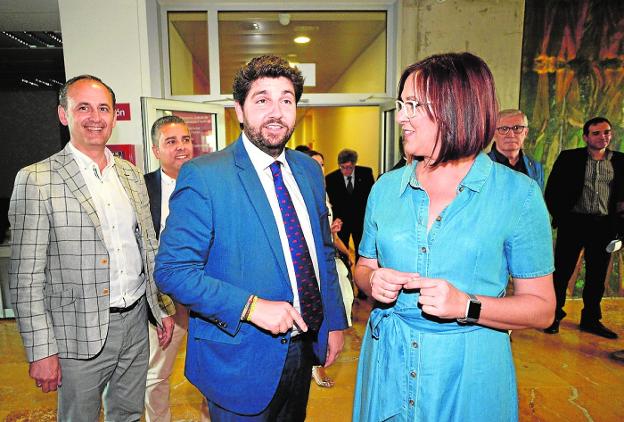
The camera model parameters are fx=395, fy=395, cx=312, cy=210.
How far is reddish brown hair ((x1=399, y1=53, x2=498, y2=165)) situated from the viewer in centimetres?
107

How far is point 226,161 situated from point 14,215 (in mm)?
931

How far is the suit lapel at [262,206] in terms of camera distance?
1335 mm

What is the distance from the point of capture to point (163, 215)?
248 cm

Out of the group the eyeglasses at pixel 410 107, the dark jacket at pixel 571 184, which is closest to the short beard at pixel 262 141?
the eyeglasses at pixel 410 107

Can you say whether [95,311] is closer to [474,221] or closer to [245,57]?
[474,221]

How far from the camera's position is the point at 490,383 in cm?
111

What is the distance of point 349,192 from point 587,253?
9.14ft

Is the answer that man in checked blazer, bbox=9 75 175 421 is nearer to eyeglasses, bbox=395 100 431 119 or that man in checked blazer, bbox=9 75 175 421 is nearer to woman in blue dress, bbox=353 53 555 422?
woman in blue dress, bbox=353 53 555 422

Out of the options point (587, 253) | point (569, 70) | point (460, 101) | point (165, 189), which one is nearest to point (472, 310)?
point (460, 101)

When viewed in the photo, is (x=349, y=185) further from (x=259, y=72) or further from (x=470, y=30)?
(x=259, y=72)

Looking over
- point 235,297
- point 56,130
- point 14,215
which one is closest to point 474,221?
point 235,297

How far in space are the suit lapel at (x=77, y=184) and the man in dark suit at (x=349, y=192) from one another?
3928 millimetres

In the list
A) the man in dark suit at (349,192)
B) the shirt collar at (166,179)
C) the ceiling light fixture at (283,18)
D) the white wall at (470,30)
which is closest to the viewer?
the shirt collar at (166,179)

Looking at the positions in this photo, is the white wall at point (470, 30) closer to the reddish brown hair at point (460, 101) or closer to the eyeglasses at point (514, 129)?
the eyeglasses at point (514, 129)
